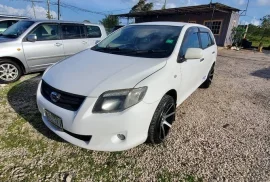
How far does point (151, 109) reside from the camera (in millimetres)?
1920

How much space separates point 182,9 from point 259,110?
623 inches

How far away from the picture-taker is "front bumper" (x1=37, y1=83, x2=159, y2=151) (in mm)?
1752

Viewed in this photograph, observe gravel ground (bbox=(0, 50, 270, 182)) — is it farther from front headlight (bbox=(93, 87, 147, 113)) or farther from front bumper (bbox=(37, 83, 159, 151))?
front headlight (bbox=(93, 87, 147, 113))

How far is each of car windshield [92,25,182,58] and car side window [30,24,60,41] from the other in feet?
8.21

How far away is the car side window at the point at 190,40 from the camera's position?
2.61 meters

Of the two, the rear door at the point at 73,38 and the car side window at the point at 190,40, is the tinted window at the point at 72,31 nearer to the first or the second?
the rear door at the point at 73,38

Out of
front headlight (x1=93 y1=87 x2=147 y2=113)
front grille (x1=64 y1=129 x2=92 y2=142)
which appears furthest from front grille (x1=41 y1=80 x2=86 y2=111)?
front grille (x1=64 y1=129 x2=92 y2=142)

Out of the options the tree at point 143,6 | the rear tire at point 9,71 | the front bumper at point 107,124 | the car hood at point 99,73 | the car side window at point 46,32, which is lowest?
the rear tire at point 9,71

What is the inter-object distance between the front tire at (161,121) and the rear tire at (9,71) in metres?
3.98

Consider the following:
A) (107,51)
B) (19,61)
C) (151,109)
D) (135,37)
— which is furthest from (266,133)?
(19,61)

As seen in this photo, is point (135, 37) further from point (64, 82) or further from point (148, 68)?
point (64, 82)

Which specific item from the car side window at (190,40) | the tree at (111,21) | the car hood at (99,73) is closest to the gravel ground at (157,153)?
the car hood at (99,73)

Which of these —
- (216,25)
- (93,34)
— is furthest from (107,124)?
(216,25)

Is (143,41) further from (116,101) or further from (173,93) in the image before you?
(116,101)
